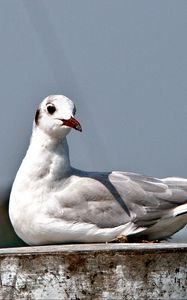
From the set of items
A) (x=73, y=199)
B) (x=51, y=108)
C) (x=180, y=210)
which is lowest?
(x=180, y=210)

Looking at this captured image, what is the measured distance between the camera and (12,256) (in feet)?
26.9

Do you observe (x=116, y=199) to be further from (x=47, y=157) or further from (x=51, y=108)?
(x=51, y=108)

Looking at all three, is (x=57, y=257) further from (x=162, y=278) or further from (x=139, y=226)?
(x=139, y=226)

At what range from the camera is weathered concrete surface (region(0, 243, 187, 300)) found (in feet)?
26.6

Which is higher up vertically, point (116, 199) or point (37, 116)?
point (37, 116)

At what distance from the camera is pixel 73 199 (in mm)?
9766

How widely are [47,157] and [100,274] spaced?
2.18 meters

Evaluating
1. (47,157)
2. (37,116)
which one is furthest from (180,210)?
(37,116)

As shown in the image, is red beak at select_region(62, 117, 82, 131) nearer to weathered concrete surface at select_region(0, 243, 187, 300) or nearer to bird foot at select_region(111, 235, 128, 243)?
bird foot at select_region(111, 235, 128, 243)

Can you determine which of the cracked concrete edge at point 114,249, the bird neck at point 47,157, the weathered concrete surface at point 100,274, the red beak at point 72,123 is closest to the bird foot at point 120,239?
the bird neck at point 47,157

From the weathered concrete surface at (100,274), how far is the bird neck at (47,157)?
1.86m

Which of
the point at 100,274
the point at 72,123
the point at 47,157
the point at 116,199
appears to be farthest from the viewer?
the point at 47,157

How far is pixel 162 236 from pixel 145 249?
1945 mm

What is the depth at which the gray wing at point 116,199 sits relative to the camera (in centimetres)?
978
